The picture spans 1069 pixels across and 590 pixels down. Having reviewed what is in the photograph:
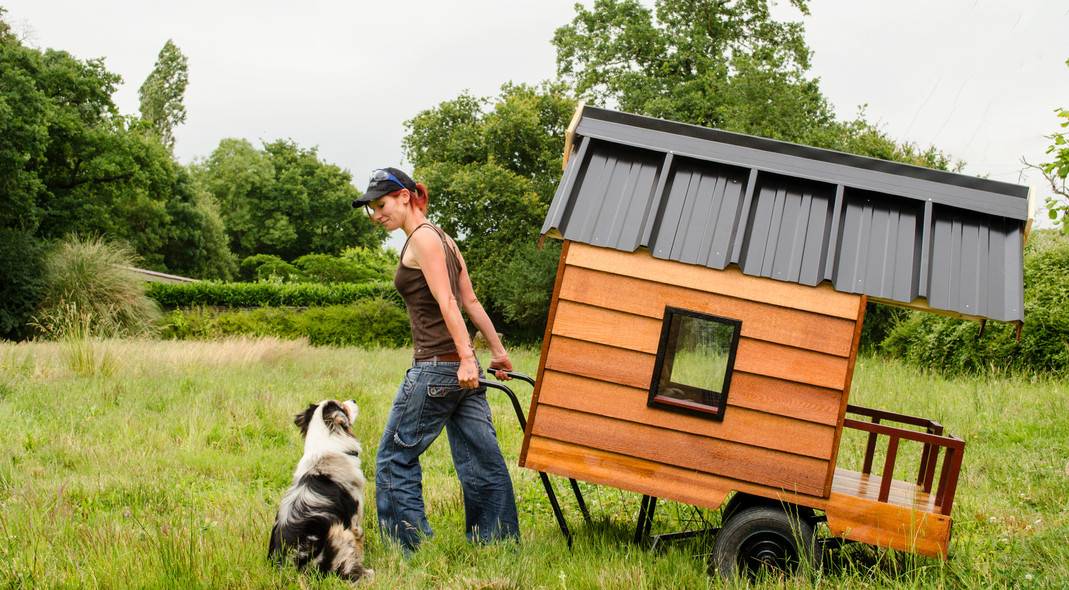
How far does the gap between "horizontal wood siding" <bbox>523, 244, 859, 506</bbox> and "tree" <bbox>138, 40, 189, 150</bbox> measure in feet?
179

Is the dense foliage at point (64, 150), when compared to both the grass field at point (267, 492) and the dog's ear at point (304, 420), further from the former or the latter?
the dog's ear at point (304, 420)

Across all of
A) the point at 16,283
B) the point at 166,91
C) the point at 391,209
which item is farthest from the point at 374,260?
the point at 391,209

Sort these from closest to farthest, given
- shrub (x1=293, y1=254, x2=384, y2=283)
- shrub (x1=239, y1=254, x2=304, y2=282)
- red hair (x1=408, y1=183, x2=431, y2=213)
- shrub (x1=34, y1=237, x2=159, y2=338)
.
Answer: red hair (x1=408, y1=183, x2=431, y2=213)
shrub (x1=34, y1=237, x2=159, y2=338)
shrub (x1=293, y1=254, x2=384, y2=283)
shrub (x1=239, y1=254, x2=304, y2=282)

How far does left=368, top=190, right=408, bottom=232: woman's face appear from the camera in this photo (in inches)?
173

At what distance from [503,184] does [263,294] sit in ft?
34.1

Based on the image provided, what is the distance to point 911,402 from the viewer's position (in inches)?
390

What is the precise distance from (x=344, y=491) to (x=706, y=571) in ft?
6.51

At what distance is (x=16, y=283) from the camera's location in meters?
26.0

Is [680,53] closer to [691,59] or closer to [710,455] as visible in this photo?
[691,59]

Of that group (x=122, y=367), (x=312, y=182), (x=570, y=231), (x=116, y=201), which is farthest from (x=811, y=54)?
(x=312, y=182)

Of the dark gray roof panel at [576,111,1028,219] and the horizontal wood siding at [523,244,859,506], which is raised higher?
the dark gray roof panel at [576,111,1028,219]

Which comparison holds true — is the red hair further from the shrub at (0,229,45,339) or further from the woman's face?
the shrub at (0,229,45,339)

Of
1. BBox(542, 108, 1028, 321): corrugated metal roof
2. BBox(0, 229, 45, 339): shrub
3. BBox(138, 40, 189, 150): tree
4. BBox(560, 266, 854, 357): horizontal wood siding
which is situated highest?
BBox(138, 40, 189, 150): tree

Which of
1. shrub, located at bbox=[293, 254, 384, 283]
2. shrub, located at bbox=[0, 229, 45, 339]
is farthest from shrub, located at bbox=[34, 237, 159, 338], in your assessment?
shrub, located at bbox=[293, 254, 384, 283]
